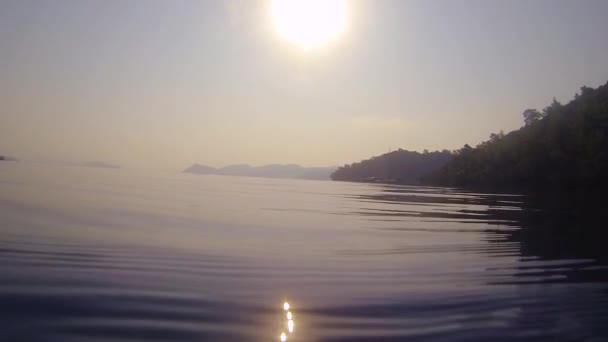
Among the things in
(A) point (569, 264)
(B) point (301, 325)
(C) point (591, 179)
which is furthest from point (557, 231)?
(C) point (591, 179)

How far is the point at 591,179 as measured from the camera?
178 feet

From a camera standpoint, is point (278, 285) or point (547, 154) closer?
point (278, 285)

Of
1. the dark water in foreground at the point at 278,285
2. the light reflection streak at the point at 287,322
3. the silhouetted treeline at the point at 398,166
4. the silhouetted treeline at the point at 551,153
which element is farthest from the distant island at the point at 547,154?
the light reflection streak at the point at 287,322

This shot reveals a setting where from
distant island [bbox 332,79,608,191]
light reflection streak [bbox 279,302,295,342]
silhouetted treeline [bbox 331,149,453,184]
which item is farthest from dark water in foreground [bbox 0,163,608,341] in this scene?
silhouetted treeline [bbox 331,149,453,184]

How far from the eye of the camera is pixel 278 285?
263 inches

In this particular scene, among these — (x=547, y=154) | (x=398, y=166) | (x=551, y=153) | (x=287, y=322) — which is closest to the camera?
(x=287, y=322)

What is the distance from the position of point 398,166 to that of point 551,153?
49.0m

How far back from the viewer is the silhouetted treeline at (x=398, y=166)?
10481cm

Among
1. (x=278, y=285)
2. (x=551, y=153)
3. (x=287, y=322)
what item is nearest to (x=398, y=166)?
(x=551, y=153)

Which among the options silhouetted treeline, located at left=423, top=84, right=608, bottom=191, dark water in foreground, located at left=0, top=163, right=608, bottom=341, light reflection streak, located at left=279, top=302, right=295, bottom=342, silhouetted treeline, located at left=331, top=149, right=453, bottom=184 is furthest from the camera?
silhouetted treeline, located at left=331, top=149, right=453, bottom=184

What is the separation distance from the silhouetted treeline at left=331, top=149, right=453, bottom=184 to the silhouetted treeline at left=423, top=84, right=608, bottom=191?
88.5 ft

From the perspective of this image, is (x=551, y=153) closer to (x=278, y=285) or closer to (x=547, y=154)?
(x=547, y=154)

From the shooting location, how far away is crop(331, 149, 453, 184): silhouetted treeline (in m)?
105

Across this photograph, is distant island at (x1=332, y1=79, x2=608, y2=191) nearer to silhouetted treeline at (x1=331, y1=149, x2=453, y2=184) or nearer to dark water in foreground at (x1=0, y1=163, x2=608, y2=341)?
silhouetted treeline at (x1=331, y1=149, x2=453, y2=184)
